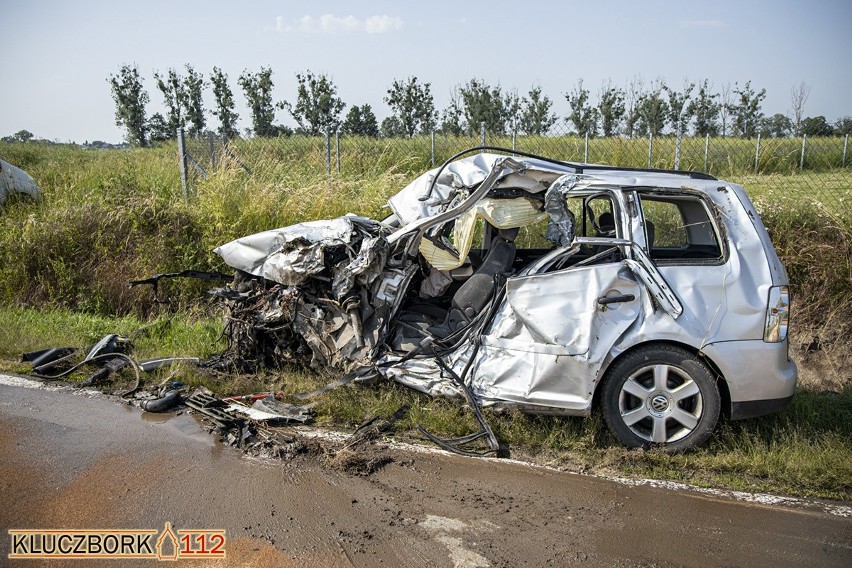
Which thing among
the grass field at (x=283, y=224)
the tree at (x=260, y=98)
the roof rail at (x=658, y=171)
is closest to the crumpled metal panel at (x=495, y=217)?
the roof rail at (x=658, y=171)

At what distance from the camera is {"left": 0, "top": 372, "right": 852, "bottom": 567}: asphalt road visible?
337 centimetres

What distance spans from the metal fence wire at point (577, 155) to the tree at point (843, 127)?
0.97 meters

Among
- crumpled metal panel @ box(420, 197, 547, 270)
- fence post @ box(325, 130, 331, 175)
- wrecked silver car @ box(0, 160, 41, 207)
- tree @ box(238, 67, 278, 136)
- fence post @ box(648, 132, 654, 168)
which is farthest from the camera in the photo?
tree @ box(238, 67, 278, 136)

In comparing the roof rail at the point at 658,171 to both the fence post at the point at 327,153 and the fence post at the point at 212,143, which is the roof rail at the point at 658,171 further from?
the fence post at the point at 212,143

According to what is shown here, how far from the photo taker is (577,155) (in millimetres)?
12789

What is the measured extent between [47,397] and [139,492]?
7.78ft

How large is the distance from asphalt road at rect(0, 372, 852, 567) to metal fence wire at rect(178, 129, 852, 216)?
18.5 ft

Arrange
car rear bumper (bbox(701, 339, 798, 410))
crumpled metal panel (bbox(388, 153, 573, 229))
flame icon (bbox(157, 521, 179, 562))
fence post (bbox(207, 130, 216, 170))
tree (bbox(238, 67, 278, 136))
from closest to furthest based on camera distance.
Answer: flame icon (bbox(157, 521, 179, 562))
car rear bumper (bbox(701, 339, 798, 410))
crumpled metal panel (bbox(388, 153, 573, 229))
fence post (bbox(207, 130, 216, 170))
tree (bbox(238, 67, 278, 136))

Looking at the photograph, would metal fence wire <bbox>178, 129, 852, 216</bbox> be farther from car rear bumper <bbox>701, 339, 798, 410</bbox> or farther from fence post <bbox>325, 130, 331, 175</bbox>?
car rear bumper <bbox>701, 339, 798, 410</bbox>

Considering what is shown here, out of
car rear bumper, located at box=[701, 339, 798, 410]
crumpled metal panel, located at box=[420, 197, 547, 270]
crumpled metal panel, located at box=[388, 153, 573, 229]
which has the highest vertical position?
crumpled metal panel, located at box=[388, 153, 573, 229]

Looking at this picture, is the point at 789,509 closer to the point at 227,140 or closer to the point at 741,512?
the point at 741,512

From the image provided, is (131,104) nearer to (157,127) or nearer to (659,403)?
(157,127)

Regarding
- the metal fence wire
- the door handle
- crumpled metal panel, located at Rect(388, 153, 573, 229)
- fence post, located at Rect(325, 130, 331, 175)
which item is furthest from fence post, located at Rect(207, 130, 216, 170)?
the door handle

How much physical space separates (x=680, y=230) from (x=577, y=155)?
7.57m
